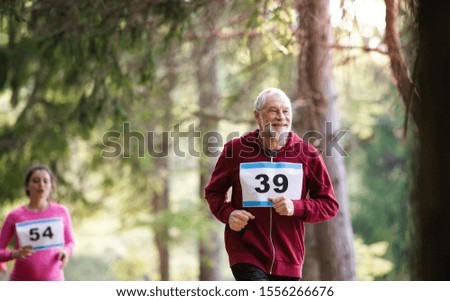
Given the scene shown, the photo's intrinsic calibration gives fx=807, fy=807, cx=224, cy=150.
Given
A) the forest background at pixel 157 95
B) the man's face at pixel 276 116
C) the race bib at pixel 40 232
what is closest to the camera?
the man's face at pixel 276 116

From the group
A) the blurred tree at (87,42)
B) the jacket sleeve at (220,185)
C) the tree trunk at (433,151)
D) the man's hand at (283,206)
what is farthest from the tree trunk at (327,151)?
the tree trunk at (433,151)

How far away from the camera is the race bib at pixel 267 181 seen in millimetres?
5074

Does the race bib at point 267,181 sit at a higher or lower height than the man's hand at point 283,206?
higher

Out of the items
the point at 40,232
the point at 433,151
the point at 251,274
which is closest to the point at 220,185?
the point at 251,274

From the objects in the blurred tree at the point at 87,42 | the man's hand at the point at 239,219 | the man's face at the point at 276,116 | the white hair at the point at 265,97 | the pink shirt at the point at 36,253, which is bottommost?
the pink shirt at the point at 36,253

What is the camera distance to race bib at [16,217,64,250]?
6.68 meters

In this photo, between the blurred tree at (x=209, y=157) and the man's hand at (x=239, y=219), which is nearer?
the man's hand at (x=239, y=219)

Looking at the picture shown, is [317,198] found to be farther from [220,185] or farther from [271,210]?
[220,185]

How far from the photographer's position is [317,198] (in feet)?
17.1

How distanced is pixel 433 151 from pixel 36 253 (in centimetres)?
388

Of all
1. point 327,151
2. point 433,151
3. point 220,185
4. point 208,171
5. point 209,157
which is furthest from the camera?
point 208,171

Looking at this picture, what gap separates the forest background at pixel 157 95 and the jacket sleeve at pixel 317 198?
0.52 m

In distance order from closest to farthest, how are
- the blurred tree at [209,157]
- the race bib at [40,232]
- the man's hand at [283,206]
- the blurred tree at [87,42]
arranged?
the man's hand at [283,206], the race bib at [40,232], the blurred tree at [87,42], the blurred tree at [209,157]

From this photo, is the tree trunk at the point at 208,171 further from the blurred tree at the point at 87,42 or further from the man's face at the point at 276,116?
the man's face at the point at 276,116
